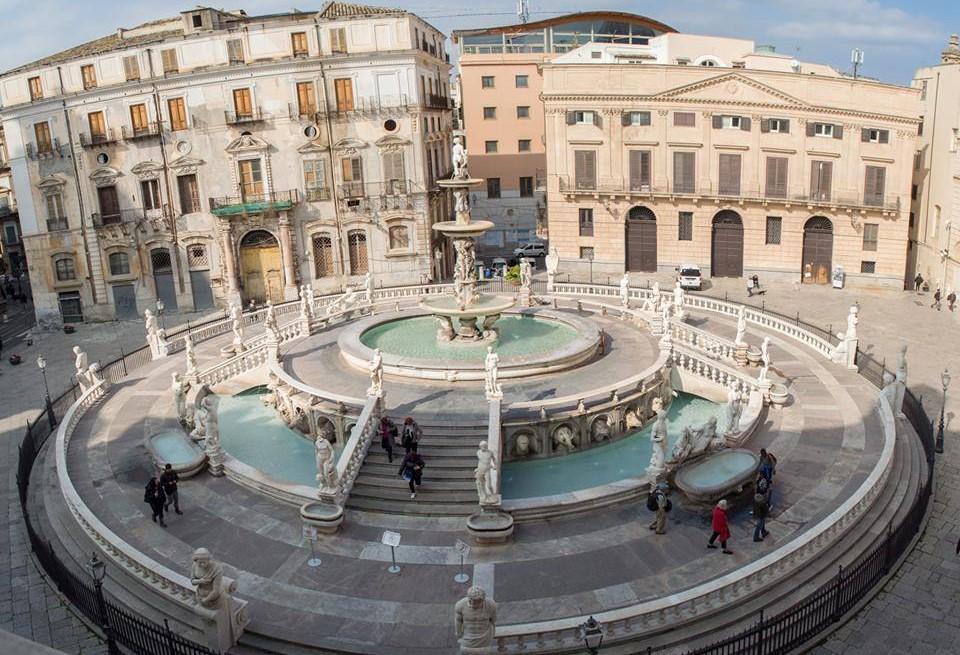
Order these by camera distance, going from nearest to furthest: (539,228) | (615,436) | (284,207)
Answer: (615,436) < (284,207) < (539,228)

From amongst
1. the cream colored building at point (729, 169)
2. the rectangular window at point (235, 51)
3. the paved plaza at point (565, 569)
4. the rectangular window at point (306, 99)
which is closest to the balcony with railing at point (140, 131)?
the rectangular window at point (235, 51)

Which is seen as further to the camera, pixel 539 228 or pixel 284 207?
pixel 539 228

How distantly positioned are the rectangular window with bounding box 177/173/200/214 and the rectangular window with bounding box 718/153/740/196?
30.7 m

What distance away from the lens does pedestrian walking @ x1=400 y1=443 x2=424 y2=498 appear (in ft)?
62.6

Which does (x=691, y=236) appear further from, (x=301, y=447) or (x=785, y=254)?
(x=301, y=447)

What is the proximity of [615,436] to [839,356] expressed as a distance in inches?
397

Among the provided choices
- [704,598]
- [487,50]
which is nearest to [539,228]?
[487,50]

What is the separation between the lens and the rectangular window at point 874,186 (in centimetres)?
4356

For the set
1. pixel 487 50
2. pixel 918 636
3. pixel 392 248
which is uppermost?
pixel 487 50

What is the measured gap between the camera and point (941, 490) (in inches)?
796

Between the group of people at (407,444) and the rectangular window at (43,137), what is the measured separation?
34.7 metres

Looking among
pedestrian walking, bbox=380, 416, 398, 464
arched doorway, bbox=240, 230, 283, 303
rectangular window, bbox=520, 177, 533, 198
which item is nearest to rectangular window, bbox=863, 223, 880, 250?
rectangular window, bbox=520, 177, 533, 198

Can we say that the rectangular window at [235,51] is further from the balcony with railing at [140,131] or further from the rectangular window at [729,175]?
the rectangular window at [729,175]

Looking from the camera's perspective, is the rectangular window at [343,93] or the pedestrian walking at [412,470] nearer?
the pedestrian walking at [412,470]
